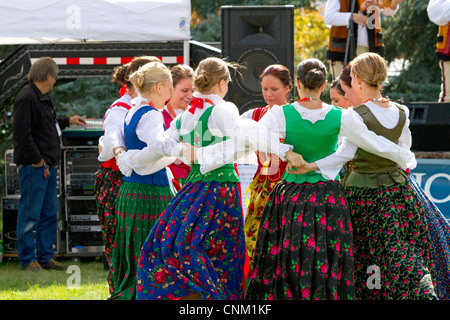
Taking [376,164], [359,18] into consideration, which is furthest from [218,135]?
[359,18]

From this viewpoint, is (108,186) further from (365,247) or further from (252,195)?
(365,247)

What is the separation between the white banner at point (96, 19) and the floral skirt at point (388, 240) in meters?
2.85

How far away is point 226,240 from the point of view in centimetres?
406

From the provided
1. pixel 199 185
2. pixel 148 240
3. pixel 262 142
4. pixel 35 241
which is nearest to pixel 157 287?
pixel 148 240

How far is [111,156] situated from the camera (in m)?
4.79

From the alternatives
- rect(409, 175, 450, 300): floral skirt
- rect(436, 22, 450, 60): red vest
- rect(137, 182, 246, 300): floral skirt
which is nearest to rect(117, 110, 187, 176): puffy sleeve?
rect(137, 182, 246, 300): floral skirt

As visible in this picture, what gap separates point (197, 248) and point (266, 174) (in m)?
0.84

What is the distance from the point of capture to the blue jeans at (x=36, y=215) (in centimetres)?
636

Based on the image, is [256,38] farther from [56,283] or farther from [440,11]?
[56,283]

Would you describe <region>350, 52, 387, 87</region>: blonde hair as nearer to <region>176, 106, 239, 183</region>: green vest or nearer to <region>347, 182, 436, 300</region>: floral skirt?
<region>347, 182, 436, 300</region>: floral skirt

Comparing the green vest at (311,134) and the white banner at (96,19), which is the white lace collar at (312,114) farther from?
the white banner at (96,19)

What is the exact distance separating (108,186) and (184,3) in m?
2.07

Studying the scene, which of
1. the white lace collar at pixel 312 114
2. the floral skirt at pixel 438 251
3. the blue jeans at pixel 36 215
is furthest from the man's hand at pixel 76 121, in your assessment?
the floral skirt at pixel 438 251

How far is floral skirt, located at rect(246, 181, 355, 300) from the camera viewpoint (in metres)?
3.82
